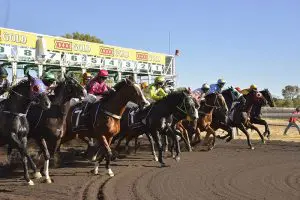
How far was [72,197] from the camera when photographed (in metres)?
8.12

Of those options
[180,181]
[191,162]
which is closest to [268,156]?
[191,162]

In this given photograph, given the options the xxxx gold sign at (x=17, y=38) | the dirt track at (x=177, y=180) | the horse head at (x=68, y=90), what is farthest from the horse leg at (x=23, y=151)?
the xxxx gold sign at (x=17, y=38)

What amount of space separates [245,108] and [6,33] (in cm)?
1533

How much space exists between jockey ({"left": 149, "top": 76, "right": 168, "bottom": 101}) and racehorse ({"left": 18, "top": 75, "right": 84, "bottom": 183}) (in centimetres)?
461

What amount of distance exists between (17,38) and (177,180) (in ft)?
66.0

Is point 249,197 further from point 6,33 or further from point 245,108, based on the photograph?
point 6,33

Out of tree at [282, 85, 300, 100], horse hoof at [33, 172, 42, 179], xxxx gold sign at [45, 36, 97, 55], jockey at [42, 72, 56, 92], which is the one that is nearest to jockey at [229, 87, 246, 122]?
jockey at [42, 72, 56, 92]

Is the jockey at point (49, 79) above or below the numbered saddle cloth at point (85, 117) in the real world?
above

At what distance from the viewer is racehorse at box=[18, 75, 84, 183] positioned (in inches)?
402

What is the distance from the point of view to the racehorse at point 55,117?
33.5 feet

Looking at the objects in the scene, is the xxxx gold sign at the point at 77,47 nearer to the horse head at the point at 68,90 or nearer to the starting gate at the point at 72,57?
the starting gate at the point at 72,57

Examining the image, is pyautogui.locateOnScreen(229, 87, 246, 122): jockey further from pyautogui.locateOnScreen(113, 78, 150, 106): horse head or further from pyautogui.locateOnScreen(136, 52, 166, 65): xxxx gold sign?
pyautogui.locateOnScreen(136, 52, 166, 65): xxxx gold sign

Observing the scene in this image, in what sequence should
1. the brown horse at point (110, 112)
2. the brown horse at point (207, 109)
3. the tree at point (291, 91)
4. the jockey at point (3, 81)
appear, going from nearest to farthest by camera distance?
the jockey at point (3, 81)
the brown horse at point (110, 112)
the brown horse at point (207, 109)
the tree at point (291, 91)

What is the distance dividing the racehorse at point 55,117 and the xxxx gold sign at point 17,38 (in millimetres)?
16977
